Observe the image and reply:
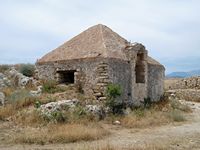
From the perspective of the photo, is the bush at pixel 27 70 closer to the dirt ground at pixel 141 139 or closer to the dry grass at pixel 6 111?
the dry grass at pixel 6 111

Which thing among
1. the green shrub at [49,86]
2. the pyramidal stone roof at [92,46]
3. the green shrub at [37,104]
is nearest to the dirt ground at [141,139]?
the green shrub at [37,104]

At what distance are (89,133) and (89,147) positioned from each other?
62.3 inches

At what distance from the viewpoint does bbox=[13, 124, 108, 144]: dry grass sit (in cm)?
967

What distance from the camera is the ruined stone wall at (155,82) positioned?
17.8 m

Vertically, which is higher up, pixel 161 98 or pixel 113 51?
pixel 113 51

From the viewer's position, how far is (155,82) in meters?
18.4

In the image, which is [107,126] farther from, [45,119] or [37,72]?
[37,72]

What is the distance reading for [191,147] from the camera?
9.39 metres

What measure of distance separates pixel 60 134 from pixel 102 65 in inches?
201

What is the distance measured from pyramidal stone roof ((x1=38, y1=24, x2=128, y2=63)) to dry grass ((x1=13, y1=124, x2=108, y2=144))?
464 centimetres

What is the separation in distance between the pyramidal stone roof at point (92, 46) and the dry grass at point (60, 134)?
4639 mm

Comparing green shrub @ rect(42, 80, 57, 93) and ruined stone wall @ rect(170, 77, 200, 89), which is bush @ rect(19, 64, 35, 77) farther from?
ruined stone wall @ rect(170, 77, 200, 89)

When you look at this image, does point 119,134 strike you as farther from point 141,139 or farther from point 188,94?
point 188,94

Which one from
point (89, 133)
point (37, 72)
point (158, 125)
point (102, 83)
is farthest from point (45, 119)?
point (37, 72)
